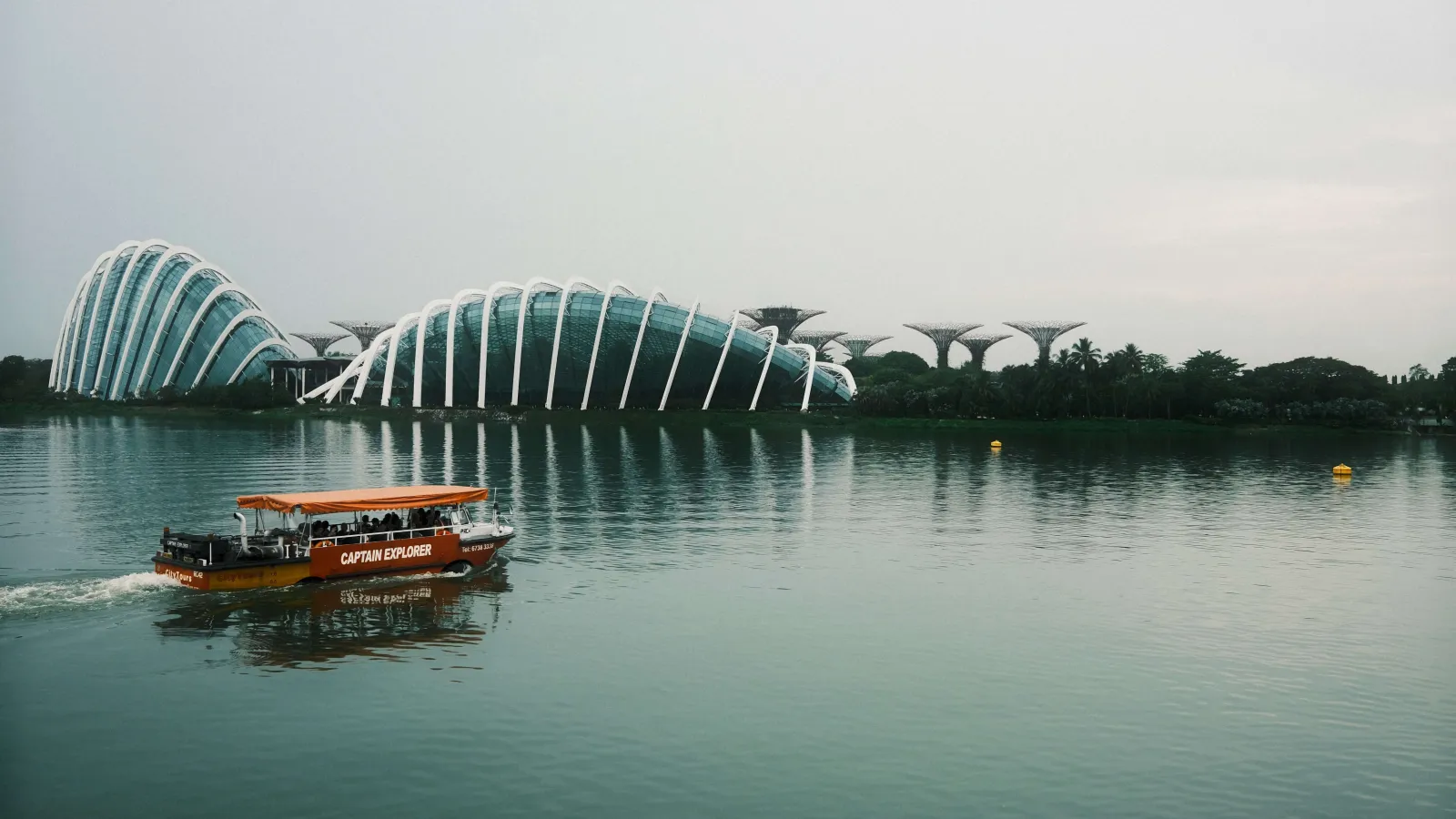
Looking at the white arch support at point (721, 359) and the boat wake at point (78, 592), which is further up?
the white arch support at point (721, 359)

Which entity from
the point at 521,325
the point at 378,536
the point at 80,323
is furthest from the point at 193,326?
the point at 378,536

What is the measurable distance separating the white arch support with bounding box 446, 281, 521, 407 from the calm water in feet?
289

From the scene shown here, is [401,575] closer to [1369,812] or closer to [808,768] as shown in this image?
[808,768]

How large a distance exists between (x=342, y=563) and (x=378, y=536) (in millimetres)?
1559

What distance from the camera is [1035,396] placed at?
13125 centimetres

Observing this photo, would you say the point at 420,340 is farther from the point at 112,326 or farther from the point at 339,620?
the point at 339,620

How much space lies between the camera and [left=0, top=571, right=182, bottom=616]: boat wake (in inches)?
1192

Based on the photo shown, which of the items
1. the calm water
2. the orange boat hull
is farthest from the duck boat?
the calm water

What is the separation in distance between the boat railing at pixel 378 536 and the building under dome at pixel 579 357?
109m

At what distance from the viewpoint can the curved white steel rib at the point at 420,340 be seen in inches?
5659

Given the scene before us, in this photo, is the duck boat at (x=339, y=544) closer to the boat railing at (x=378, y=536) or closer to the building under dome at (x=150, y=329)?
the boat railing at (x=378, y=536)

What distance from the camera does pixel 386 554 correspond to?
114ft

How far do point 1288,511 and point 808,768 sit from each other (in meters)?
45.1

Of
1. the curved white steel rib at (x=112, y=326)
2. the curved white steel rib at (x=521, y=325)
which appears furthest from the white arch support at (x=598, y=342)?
the curved white steel rib at (x=112, y=326)
